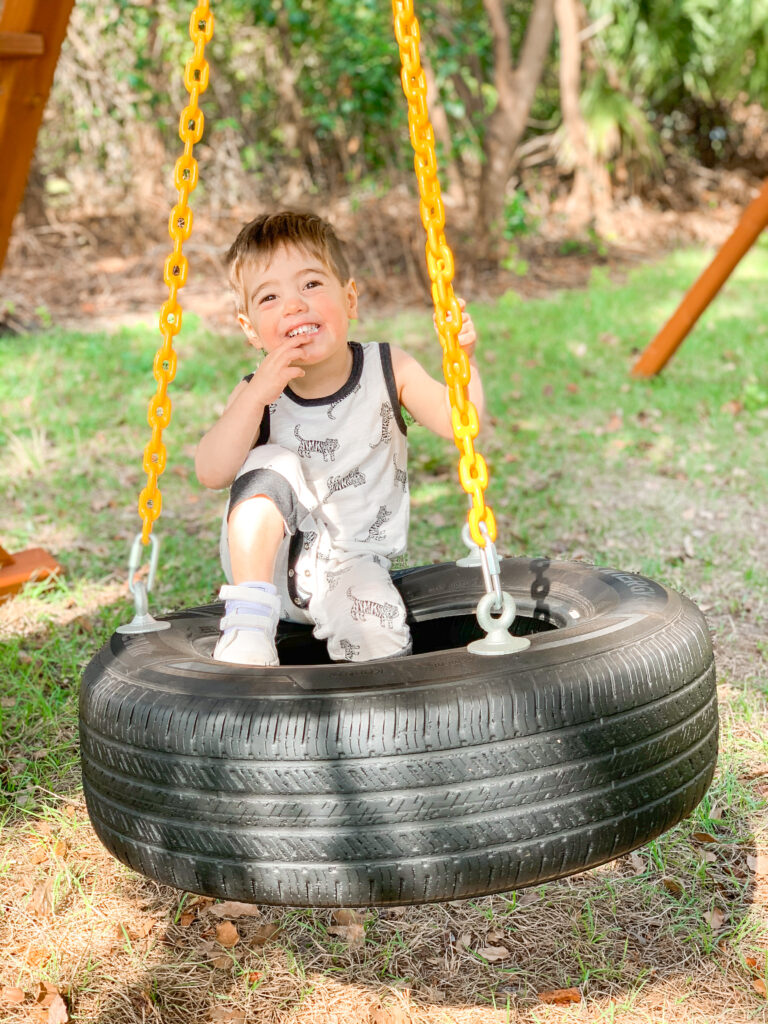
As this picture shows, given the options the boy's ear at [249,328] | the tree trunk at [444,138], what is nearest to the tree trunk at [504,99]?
the tree trunk at [444,138]

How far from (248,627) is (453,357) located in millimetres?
724

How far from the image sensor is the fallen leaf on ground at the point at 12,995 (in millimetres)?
2141

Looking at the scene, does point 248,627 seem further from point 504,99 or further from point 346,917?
point 504,99

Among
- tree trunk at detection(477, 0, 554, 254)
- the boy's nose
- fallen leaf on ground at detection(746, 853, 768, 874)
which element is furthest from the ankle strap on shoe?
tree trunk at detection(477, 0, 554, 254)

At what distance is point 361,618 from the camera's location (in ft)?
8.05

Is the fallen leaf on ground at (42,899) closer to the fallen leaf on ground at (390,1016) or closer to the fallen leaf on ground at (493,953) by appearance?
the fallen leaf on ground at (390,1016)

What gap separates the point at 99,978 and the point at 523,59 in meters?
9.30

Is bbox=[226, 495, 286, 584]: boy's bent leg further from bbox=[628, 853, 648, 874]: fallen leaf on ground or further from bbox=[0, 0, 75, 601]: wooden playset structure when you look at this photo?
bbox=[0, 0, 75, 601]: wooden playset structure

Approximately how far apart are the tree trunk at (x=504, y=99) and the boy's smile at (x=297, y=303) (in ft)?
26.3

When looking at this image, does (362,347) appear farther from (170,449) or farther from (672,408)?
(672,408)

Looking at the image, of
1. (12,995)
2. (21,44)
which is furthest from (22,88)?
(12,995)

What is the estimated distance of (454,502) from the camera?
5.12 m

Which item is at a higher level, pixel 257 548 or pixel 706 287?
pixel 706 287

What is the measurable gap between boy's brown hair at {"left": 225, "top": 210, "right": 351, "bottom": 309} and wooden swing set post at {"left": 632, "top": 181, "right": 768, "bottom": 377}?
431 centimetres
